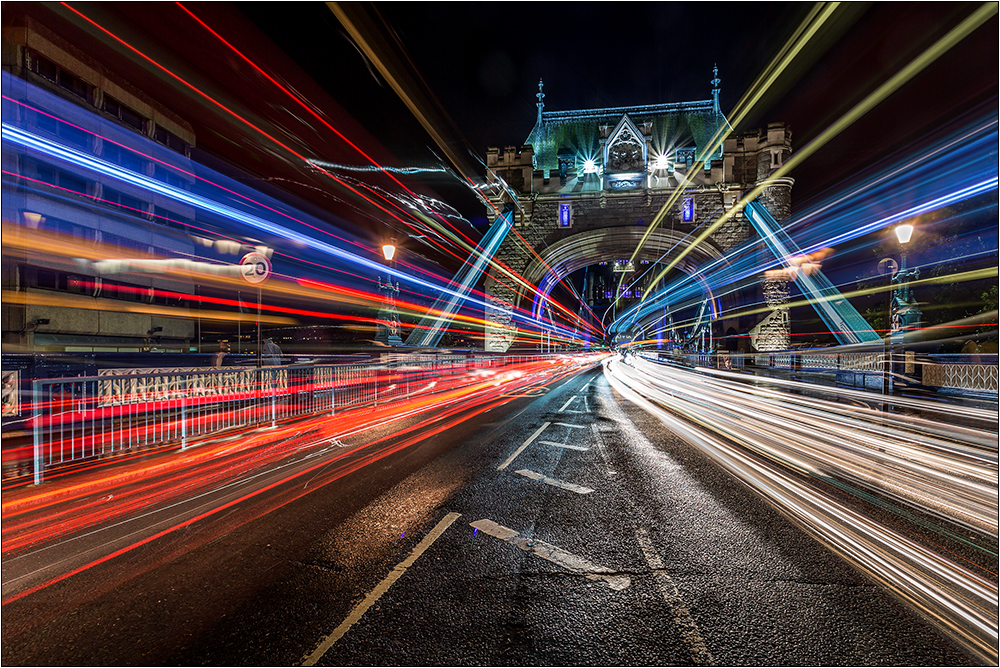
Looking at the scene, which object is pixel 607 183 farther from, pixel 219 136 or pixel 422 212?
pixel 219 136

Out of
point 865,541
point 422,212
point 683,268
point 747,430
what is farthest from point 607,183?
point 865,541

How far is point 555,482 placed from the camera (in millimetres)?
5305

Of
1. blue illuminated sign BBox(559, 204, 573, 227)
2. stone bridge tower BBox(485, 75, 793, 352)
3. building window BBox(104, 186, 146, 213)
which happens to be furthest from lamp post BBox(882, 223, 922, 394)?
building window BBox(104, 186, 146, 213)

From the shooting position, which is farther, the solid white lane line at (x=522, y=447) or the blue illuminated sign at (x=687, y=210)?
the blue illuminated sign at (x=687, y=210)

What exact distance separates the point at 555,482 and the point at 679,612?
266 centimetres

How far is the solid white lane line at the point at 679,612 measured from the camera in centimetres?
232

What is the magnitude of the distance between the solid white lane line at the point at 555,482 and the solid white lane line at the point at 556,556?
4.36ft

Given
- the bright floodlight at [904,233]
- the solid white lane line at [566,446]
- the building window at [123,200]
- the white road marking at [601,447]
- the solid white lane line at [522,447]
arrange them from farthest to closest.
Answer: the building window at [123,200] < the bright floodlight at [904,233] < the solid white lane line at [566,446] < the solid white lane line at [522,447] < the white road marking at [601,447]

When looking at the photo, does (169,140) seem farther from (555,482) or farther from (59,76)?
(555,482)

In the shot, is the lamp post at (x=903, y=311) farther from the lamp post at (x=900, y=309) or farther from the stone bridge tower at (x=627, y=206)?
the stone bridge tower at (x=627, y=206)

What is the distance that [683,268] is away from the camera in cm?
3666

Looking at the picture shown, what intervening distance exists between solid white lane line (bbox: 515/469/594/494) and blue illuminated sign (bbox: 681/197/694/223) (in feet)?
101

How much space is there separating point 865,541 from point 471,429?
612cm

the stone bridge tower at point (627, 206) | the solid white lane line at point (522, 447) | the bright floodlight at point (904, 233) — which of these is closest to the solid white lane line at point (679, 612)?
the solid white lane line at point (522, 447)
